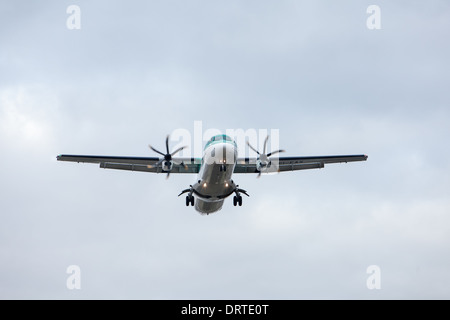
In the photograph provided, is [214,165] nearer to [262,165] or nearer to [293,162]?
[262,165]

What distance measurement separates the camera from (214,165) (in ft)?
97.9

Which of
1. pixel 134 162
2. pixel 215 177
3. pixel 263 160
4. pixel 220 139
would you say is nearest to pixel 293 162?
pixel 263 160

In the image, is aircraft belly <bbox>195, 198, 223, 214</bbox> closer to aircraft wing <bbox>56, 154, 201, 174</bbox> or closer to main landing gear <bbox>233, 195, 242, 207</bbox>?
main landing gear <bbox>233, 195, 242, 207</bbox>

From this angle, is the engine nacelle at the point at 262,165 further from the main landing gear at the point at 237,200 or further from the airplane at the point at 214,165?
the main landing gear at the point at 237,200

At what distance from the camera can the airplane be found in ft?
98.1

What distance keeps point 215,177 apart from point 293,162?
23.3ft

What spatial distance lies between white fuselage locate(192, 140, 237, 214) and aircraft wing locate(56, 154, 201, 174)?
1.81 meters

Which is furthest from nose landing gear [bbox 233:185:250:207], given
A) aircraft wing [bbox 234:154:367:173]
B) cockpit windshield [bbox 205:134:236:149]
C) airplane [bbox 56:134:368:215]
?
cockpit windshield [bbox 205:134:236:149]

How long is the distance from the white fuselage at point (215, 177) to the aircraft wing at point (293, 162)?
297 centimetres
